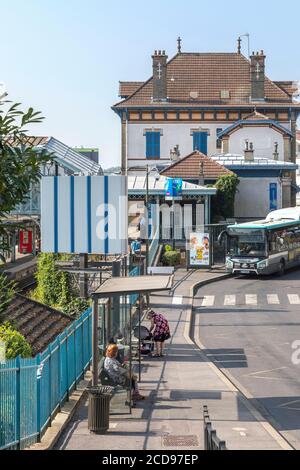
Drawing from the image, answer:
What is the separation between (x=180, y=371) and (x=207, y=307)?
51.8 feet

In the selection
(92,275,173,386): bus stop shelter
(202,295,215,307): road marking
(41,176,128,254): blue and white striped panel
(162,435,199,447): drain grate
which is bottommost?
(162,435,199,447): drain grate

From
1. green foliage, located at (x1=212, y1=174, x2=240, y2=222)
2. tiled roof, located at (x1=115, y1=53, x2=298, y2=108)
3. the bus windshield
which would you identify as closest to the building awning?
the bus windshield

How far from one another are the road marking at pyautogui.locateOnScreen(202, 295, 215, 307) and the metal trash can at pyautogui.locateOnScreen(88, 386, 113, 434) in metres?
24.1

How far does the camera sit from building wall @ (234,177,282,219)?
68.3 metres

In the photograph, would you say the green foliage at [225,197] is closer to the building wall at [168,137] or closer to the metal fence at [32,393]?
the building wall at [168,137]

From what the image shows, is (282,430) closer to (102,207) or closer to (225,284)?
(102,207)

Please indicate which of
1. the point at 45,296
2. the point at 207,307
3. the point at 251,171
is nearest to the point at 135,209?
the point at 251,171

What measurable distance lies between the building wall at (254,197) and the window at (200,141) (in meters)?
9.90

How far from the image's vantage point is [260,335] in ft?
103

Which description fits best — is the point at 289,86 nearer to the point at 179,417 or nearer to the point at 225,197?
the point at 225,197

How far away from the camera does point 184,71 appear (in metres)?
81.4

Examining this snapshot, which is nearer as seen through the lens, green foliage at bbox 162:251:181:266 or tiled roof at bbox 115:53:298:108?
green foliage at bbox 162:251:181:266

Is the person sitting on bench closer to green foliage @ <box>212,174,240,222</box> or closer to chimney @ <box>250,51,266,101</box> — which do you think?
green foliage @ <box>212,174,240,222</box>

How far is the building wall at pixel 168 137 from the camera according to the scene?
77.8 m
